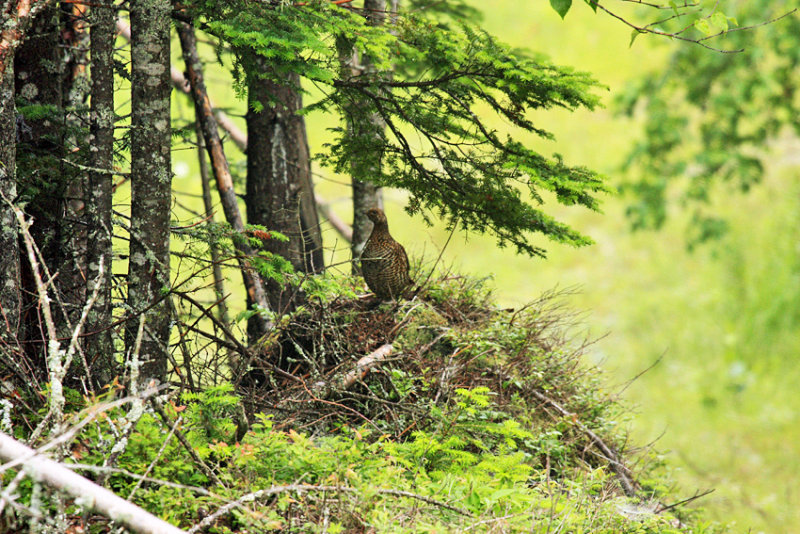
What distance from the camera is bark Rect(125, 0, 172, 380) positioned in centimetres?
414

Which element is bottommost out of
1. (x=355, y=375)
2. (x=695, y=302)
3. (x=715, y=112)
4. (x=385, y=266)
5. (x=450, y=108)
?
(x=695, y=302)

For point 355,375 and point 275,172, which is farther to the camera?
point 275,172

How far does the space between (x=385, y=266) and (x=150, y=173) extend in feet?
7.16

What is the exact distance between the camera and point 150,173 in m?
4.21

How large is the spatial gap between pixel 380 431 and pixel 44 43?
3.20m

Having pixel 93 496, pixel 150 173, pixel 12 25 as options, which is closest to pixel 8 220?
pixel 150 173

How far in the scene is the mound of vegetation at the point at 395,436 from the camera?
11.3ft

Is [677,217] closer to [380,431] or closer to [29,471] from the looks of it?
[380,431]

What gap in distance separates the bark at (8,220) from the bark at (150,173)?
0.57 meters

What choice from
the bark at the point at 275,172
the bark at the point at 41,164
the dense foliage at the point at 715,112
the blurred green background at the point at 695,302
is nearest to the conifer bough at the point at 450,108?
the bark at the point at 41,164

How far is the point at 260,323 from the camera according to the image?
634 cm

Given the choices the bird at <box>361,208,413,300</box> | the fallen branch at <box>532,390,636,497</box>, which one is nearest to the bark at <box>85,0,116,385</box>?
the bird at <box>361,208,413,300</box>

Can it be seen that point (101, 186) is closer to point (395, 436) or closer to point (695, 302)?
point (395, 436)

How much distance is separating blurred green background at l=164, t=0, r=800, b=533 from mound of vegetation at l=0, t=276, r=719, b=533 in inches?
246
